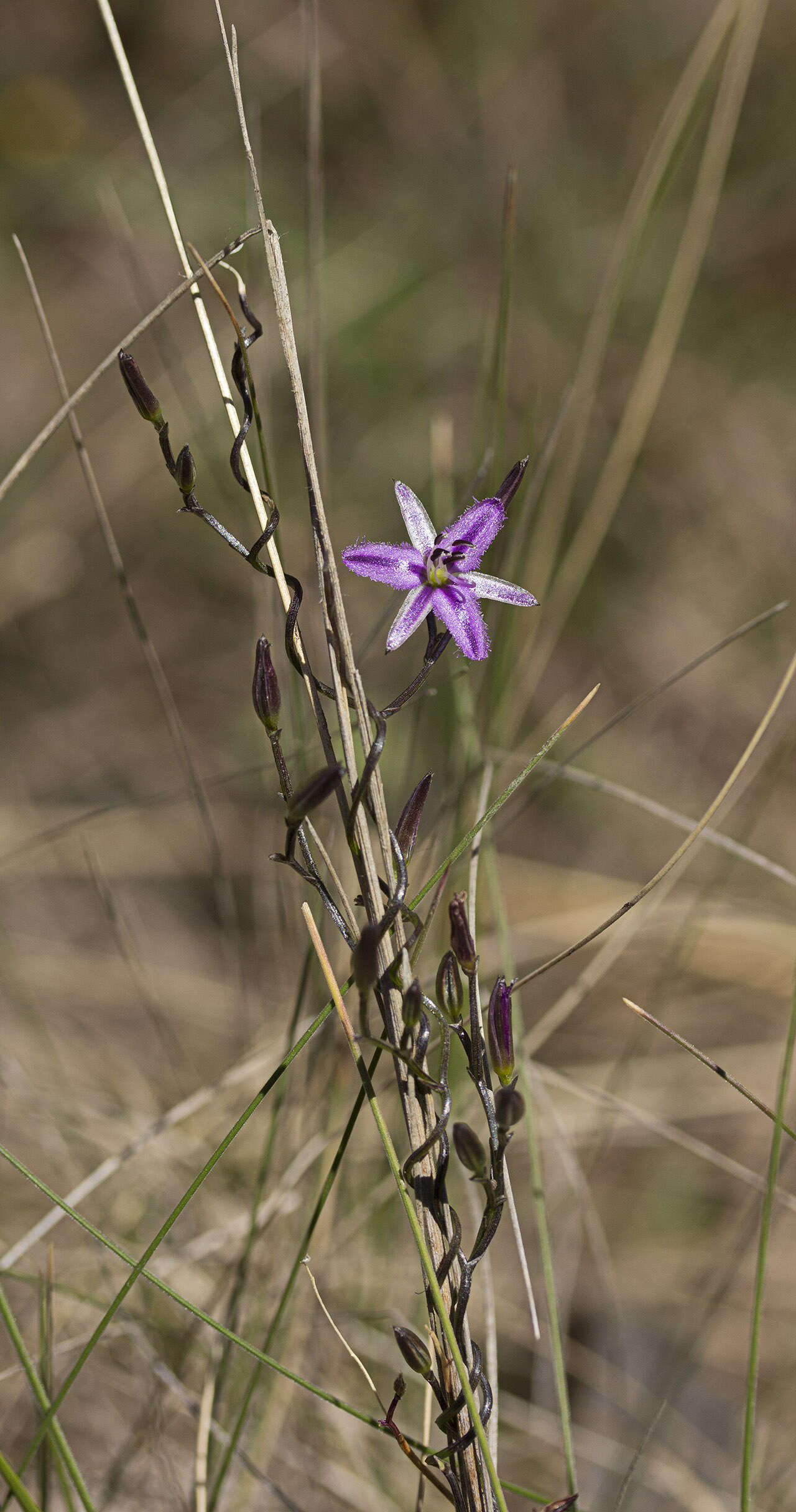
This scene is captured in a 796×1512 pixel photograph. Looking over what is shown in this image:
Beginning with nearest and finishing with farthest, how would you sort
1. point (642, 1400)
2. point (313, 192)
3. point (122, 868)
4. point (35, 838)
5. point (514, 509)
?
point (313, 192) → point (35, 838) → point (514, 509) → point (642, 1400) → point (122, 868)

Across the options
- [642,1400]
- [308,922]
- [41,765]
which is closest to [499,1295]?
[642,1400]

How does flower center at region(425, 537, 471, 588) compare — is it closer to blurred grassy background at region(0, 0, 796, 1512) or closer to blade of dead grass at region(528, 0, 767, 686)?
blurred grassy background at region(0, 0, 796, 1512)

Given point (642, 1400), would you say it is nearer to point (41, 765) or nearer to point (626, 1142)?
point (626, 1142)

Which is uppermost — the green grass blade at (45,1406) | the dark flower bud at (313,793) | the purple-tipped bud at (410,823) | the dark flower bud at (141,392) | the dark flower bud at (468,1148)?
the dark flower bud at (141,392)

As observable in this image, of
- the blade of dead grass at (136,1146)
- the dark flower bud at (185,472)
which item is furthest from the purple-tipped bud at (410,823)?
the blade of dead grass at (136,1146)

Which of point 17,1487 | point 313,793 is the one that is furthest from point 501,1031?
point 17,1487

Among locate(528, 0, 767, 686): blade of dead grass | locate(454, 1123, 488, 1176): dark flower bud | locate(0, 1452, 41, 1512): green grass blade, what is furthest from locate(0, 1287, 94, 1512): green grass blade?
locate(528, 0, 767, 686): blade of dead grass

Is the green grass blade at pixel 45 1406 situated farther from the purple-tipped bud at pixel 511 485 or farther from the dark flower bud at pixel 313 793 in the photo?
the purple-tipped bud at pixel 511 485
